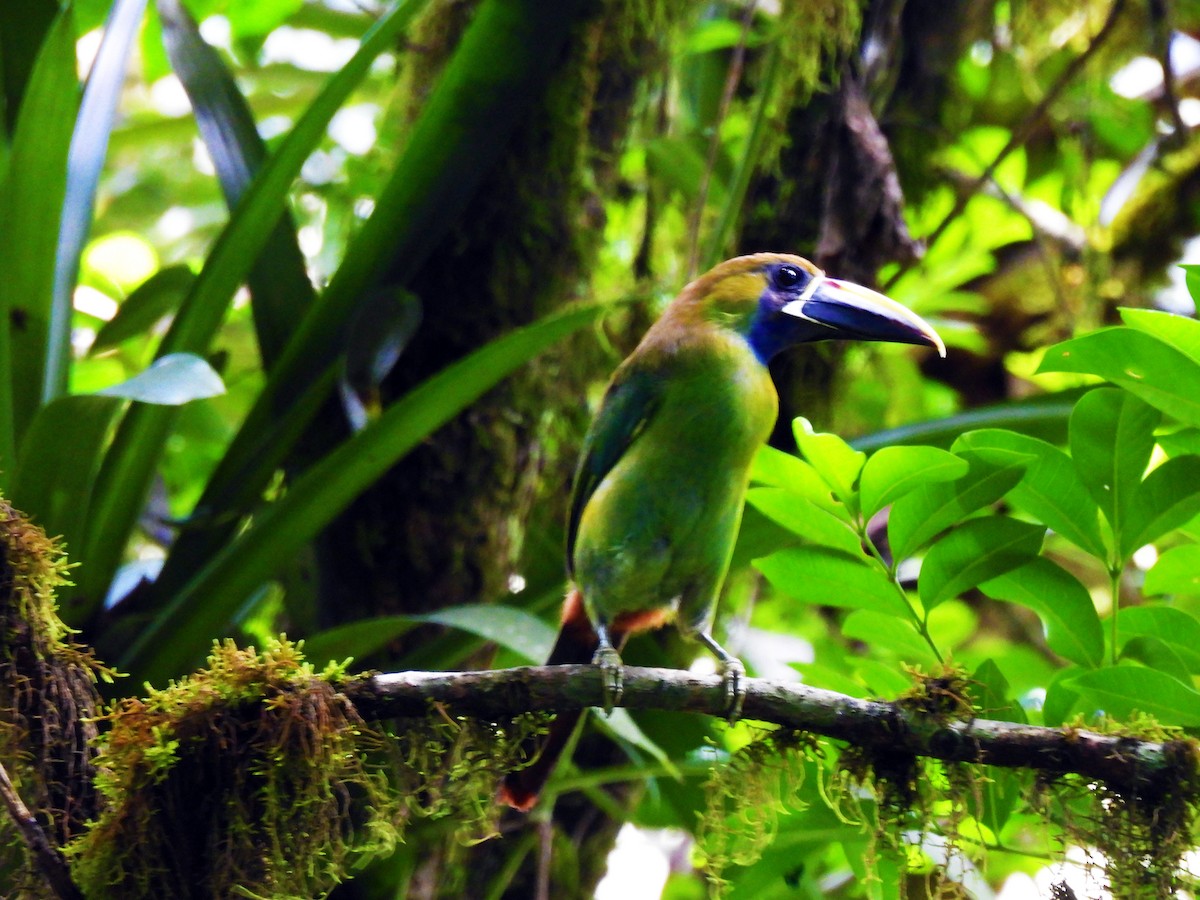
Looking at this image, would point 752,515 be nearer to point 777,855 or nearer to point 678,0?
point 777,855

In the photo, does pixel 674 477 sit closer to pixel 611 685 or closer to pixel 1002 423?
pixel 611 685

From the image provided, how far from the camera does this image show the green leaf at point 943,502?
1665mm

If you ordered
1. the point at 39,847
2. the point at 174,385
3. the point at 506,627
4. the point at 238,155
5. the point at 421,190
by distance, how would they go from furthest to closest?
1. the point at 238,155
2. the point at 421,190
3. the point at 506,627
4. the point at 174,385
5. the point at 39,847

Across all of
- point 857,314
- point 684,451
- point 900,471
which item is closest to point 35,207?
point 684,451

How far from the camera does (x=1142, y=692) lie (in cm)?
153

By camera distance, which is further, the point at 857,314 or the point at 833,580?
the point at 857,314

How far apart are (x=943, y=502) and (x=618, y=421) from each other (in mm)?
738

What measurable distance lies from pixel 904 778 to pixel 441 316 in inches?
68.7

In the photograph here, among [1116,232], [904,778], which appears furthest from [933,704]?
[1116,232]

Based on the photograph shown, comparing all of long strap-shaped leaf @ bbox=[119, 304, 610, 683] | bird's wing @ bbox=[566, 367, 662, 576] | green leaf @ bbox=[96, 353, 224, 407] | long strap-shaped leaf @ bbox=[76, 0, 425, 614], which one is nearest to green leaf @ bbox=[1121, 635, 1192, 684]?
bird's wing @ bbox=[566, 367, 662, 576]

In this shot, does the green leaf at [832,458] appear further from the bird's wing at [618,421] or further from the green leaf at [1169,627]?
the bird's wing at [618,421]

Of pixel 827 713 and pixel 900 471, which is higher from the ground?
pixel 900 471

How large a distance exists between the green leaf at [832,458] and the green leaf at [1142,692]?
16.1 inches

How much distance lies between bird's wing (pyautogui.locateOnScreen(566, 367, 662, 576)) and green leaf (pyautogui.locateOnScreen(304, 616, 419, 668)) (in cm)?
38
